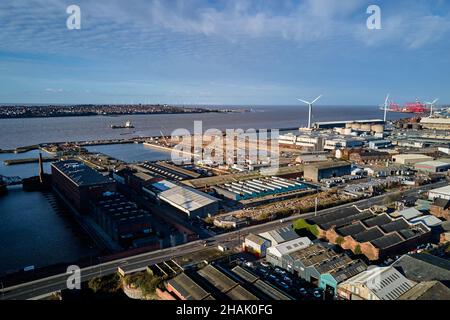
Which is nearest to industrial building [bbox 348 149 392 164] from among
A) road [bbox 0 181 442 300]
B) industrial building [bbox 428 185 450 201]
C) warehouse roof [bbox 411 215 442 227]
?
industrial building [bbox 428 185 450 201]

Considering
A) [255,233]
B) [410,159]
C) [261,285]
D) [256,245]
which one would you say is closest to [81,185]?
[255,233]

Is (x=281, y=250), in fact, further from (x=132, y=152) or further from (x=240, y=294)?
(x=132, y=152)

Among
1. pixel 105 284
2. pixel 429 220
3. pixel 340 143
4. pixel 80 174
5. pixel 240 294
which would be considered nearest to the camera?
pixel 240 294

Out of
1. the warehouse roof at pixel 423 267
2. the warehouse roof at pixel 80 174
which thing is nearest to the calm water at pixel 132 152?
the warehouse roof at pixel 80 174

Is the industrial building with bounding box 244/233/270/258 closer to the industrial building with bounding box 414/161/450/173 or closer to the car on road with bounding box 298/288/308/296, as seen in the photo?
the car on road with bounding box 298/288/308/296

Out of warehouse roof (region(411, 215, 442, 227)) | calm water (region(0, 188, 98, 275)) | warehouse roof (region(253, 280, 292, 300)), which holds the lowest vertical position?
calm water (region(0, 188, 98, 275))

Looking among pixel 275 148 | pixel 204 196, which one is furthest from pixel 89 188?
pixel 275 148

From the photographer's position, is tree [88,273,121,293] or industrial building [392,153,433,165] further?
industrial building [392,153,433,165]
